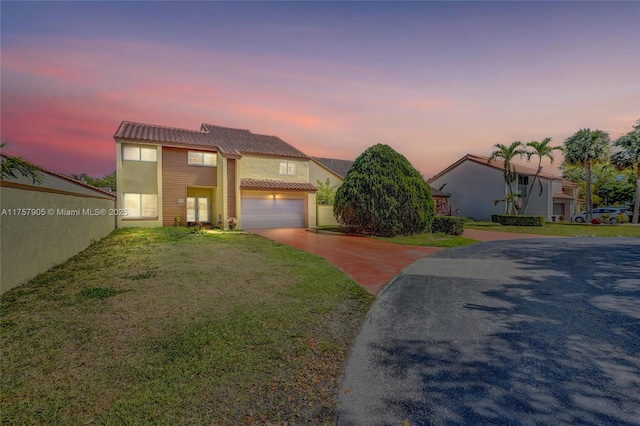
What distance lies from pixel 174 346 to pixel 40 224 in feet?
21.0

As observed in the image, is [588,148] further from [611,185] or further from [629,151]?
[611,185]

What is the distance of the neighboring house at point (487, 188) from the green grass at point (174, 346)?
104ft

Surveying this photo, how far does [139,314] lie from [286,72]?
13030 millimetres

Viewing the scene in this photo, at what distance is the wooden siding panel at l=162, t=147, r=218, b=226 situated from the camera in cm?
2017

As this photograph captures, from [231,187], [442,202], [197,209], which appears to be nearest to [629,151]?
[442,202]

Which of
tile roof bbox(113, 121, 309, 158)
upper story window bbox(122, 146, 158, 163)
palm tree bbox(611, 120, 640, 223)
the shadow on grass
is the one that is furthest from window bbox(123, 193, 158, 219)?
palm tree bbox(611, 120, 640, 223)

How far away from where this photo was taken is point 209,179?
21.7 meters

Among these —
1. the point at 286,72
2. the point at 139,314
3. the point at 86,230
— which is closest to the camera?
the point at 139,314

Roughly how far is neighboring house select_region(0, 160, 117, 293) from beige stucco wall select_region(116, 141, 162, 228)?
22.6 ft

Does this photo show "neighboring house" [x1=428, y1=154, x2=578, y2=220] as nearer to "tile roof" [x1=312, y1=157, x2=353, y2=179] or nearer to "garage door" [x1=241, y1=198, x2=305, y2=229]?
"tile roof" [x1=312, y1=157, x2=353, y2=179]

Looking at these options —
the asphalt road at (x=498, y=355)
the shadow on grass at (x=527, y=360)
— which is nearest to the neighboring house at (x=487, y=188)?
the asphalt road at (x=498, y=355)

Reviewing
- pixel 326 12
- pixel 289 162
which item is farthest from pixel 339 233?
pixel 326 12

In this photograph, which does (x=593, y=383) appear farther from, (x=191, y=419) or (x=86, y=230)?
(x=86, y=230)

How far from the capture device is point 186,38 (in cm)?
1189
